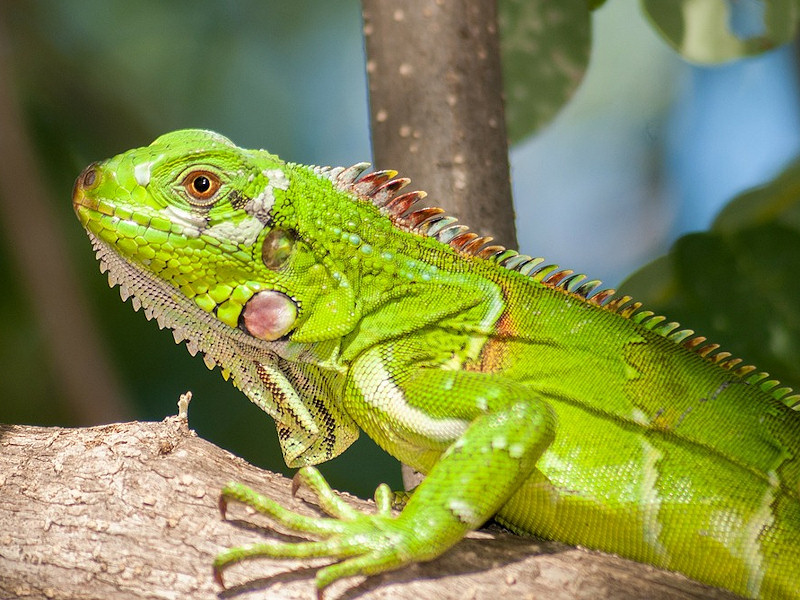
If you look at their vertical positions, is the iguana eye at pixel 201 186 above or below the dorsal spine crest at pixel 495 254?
above

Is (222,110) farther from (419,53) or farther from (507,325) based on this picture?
(507,325)

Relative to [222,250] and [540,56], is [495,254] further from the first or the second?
[540,56]

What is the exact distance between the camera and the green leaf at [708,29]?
3.46 meters

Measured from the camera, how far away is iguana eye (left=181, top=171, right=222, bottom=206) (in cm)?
224

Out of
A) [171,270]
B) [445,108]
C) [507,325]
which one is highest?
[445,108]

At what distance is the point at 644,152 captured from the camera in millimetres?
6984

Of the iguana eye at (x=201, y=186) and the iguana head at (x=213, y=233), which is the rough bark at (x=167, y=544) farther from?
the iguana eye at (x=201, y=186)

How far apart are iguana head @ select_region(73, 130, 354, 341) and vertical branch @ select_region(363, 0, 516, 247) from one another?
0.77 m

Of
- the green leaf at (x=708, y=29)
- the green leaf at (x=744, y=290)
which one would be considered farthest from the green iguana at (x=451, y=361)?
the green leaf at (x=708, y=29)

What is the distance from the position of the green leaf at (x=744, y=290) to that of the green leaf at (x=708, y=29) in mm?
828

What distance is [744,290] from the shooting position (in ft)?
10.2

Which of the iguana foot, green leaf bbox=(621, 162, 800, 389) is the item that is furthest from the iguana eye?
green leaf bbox=(621, 162, 800, 389)

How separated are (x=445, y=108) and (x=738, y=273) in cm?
123

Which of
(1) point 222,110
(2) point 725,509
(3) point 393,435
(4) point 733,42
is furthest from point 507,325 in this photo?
(1) point 222,110
